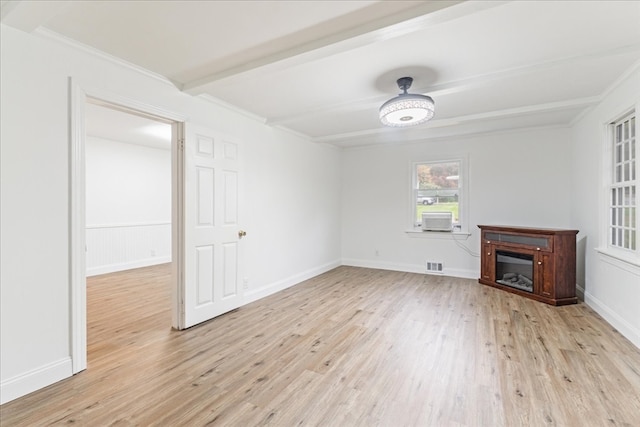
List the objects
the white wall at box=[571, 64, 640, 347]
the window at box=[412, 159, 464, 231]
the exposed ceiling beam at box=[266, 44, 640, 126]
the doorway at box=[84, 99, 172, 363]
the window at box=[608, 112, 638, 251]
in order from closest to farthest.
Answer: the exposed ceiling beam at box=[266, 44, 640, 126] < the white wall at box=[571, 64, 640, 347] < the window at box=[608, 112, 638, 251] < the doorway at box=[84, 99, 172, 363] < the window at box=[412, 159, 464, 231]

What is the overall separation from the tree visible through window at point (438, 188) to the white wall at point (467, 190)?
0.16m

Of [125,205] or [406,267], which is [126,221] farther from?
[406,267]

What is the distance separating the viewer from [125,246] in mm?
6086

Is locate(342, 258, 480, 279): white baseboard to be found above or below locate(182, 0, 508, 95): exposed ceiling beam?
below

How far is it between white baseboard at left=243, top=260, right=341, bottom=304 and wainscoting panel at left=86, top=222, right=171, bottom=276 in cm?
350

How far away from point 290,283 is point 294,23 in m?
3.72

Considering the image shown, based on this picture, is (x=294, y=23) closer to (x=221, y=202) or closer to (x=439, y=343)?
(x=221, y=202)

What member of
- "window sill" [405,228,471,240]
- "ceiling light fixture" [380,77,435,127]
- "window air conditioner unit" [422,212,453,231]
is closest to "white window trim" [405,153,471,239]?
"window sill" [405,228,471,240]

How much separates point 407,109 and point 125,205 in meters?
5.91

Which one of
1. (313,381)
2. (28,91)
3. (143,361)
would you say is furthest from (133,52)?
(313,381)

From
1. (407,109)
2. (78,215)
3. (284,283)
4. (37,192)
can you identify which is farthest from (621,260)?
(37,192)

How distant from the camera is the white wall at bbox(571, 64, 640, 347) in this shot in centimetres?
284

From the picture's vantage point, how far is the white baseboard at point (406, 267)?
5297mm

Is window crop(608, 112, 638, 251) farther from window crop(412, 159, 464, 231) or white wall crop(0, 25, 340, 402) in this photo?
white wall crop(0, 25, 340, 402)
